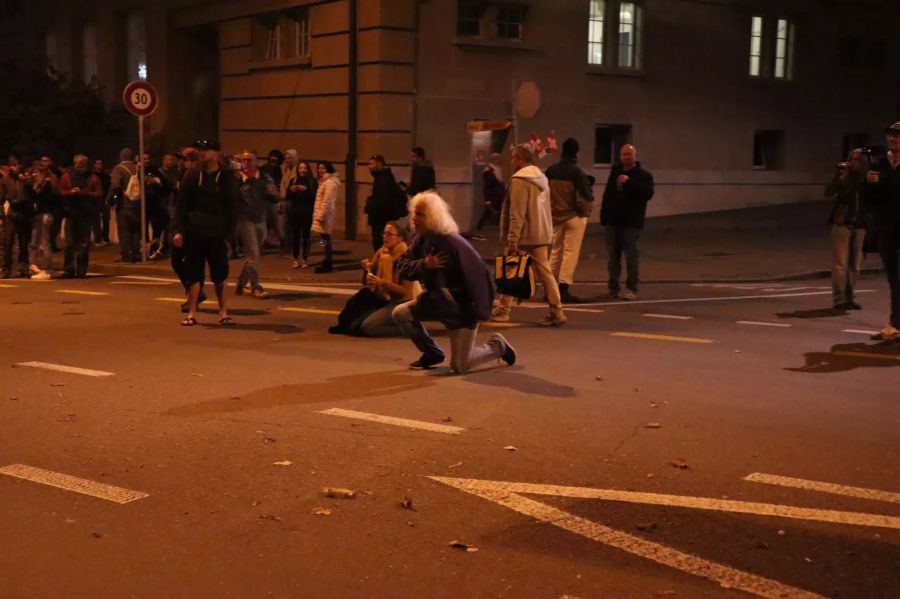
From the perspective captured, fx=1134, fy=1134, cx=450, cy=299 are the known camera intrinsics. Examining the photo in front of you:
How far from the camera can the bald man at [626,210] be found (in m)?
14.1

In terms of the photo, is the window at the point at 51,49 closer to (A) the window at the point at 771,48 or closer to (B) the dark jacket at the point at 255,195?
(A) the window at the point at 771,48

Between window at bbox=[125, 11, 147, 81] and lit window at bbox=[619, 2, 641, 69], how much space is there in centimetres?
1376

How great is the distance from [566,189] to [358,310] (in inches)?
156

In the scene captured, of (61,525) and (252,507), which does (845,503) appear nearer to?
(252,507)

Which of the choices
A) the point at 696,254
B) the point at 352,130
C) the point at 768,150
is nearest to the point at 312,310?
the point at 696,254

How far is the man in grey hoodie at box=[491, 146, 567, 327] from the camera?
11773mm

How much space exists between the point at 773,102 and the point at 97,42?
62.7 ft

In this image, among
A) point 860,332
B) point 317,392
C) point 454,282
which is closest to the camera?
point 317,392

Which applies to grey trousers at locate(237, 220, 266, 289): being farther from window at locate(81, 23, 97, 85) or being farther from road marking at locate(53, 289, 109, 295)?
window at locate(81, 23, 97, 85)

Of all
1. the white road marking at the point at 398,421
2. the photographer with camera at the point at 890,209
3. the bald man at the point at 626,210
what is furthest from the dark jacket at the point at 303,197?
the white road marking at the point at 398,421

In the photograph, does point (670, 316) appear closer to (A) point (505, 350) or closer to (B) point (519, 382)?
(A) point (505, 350)

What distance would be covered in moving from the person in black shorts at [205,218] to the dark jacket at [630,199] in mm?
4879

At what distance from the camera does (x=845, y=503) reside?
5.67 metres

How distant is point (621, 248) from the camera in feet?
47.2
